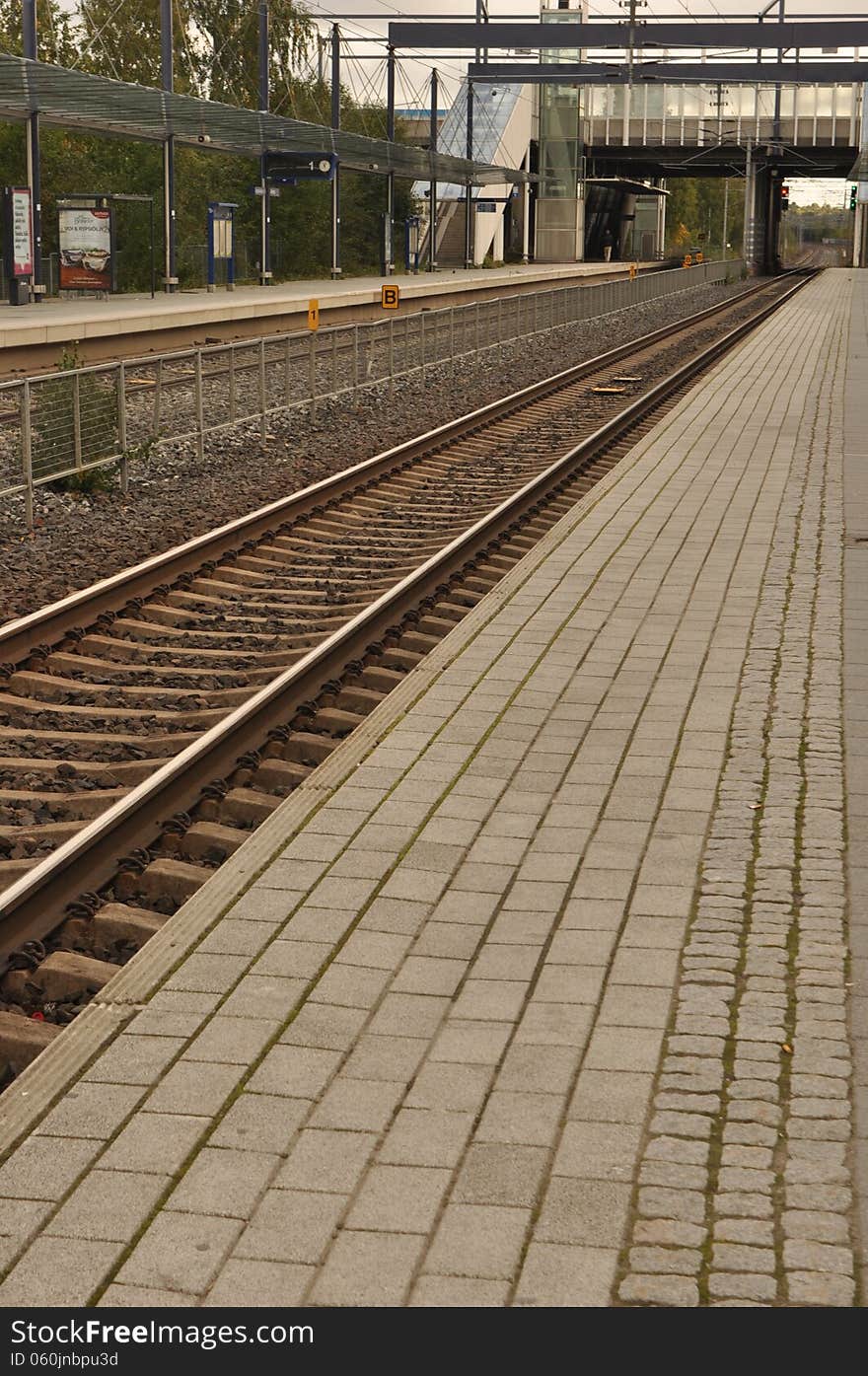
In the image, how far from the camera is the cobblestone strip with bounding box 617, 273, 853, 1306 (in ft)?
12.0

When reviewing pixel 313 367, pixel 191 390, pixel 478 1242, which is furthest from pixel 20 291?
pixel 478 1242

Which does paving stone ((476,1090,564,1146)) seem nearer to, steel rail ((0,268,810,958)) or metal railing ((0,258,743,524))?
steel rail ((0,268,810,958))

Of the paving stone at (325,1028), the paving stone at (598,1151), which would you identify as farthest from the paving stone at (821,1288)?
the paving stone at (325,1028)

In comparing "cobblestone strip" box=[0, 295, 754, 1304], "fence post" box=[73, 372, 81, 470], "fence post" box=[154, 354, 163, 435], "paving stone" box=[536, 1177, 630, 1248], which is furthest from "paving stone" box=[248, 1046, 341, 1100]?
"fence post" box=[154, 354, 163, 435]

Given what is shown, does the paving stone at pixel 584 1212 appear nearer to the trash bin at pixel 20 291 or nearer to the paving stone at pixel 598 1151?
the paving stone at pixel 598 1151

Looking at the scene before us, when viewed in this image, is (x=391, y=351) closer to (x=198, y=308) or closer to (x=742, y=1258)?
(x=198, y=308)

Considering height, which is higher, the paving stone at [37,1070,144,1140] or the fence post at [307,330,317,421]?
the fence post at [307,330,317,421]

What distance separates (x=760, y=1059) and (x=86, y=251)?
3614 cm

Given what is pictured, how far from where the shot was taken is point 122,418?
15.4 metres

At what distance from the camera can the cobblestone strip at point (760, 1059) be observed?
12.0ft

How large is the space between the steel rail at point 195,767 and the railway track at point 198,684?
→ 11 millimetres

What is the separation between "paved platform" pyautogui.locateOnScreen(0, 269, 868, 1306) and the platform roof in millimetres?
26284
